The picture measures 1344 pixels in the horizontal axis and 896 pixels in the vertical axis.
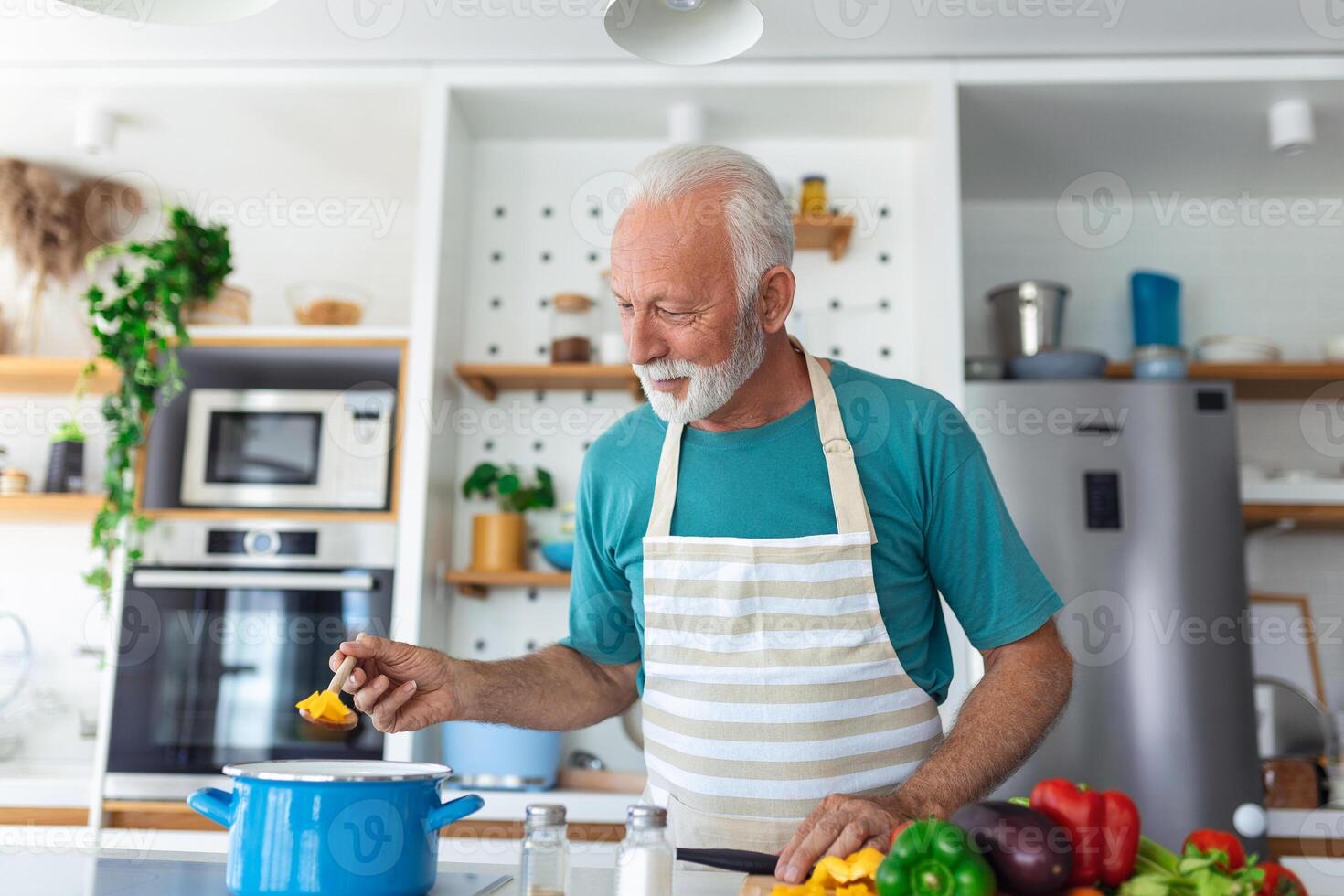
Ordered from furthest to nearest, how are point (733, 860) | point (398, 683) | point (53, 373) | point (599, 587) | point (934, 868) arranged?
point (53, 373)
point (599, 587)
point (398, 683)
point (733, 860)
point (934, 868)

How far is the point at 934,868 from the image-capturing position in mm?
811

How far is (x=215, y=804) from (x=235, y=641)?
1815 millimetres

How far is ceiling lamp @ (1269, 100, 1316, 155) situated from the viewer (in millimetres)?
2881

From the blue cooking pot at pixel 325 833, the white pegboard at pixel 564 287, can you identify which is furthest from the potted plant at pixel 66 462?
the blue cooking pot at pixel 325 833

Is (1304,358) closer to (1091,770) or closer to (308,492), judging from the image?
(1091,770)

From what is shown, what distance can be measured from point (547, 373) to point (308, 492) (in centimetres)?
67

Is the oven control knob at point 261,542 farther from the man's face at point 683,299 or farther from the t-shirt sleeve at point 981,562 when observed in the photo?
the t-shirt sleeve at point 981,562

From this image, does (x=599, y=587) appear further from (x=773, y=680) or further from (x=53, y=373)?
(x=53, y=373)

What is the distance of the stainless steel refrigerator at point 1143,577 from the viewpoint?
2.57 meters

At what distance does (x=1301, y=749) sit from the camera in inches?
123

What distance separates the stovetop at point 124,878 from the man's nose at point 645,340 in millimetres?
669

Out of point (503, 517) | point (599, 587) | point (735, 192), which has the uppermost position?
point (735, 192)

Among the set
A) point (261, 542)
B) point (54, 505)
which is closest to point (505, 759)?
point (261, 542)

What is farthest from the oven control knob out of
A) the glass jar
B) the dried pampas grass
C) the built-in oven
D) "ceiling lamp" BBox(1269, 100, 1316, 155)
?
"ceiling lamp" BBox(1269, 100, 1316, 155)
